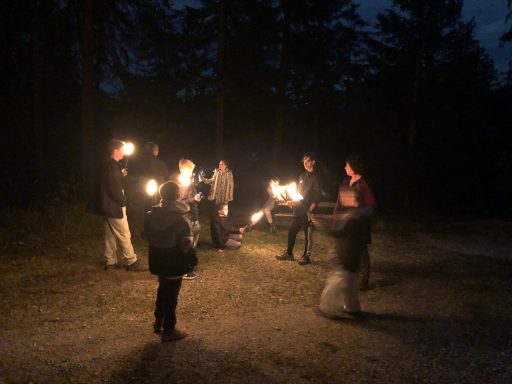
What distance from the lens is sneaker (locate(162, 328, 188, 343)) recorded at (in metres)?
5.51

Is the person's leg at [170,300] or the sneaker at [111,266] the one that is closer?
the person's leg at [170,300]

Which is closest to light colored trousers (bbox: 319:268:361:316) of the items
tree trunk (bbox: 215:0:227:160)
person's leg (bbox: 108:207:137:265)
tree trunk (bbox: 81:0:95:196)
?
person's leg (bbox: 108:207:137:265)

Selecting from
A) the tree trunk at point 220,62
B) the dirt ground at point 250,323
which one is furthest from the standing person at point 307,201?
the tree trunk at point 220,62

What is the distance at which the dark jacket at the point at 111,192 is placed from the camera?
26.6 ft

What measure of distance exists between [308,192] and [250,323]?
3457 millimetres

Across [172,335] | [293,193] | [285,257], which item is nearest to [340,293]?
[172,335]

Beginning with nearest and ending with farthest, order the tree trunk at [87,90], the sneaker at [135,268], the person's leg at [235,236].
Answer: the sneaker at [135,268], the person's leg at [235,236], the tree trunk at [87,90]

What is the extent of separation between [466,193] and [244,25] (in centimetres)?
1482

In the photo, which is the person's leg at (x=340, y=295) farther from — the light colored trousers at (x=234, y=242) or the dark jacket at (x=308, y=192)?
Answer: the light colored trousers at (x=234, y=242)

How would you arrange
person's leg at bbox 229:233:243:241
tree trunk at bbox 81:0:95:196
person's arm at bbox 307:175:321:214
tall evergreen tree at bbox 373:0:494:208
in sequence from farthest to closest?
tall evergreen tree at bbox 373:0:494:208 < tree trunk at bbox 81:0:95:196 < person's leg at bbox 229:233:243:241 < person's arm at bbox 307:175:321:214

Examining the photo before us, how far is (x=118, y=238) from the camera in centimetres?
831

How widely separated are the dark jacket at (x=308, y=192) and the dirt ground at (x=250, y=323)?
1134 mm

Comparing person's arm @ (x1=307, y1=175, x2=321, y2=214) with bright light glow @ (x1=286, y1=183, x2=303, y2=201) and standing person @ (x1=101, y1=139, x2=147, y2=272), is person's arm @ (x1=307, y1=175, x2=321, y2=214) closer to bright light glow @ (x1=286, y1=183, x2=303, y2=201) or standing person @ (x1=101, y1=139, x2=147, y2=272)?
bright light glow @ (x1=286, y1=183, x2=303, y2=201)

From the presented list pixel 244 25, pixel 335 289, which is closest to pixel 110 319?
pixel 335 289
